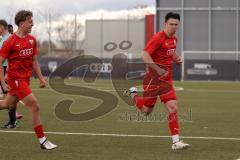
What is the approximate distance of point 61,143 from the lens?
37.6 feet

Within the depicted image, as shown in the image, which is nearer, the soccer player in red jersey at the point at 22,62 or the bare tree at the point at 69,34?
the soccer player in red jersey at the point at 22,62

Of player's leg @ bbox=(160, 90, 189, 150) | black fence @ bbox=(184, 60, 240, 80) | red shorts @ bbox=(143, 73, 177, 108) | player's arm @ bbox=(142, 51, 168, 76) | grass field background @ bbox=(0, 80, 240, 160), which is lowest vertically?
black fence @ bbox=(184, 60, 240, 80)

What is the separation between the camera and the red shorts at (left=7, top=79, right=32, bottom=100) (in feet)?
34.5

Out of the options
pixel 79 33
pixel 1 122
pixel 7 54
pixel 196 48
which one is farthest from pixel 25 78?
pixel 79 33

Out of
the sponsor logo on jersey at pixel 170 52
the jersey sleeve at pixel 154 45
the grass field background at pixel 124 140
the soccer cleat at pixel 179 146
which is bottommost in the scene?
the grass field background at pixel 124 140

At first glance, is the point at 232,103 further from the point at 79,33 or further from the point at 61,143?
the point at 79,33

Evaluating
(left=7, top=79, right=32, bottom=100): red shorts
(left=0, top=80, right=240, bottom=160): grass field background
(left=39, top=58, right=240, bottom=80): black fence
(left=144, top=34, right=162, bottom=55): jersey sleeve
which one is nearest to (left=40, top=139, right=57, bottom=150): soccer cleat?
(left=0, top=80, right=240, bottom=160): grass field background

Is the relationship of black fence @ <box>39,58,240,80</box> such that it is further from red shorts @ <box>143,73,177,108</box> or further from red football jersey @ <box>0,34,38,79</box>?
red football jersey @ <box>0,34,38,79</box>

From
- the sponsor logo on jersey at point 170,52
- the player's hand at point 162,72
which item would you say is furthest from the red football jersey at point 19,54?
the sponsor logo on jersey at point 170,52

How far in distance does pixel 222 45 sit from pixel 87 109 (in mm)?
42594

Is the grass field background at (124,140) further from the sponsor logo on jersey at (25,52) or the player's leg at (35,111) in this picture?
the sponsor logo on jersey at (25,52)

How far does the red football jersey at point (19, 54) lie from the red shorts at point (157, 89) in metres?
2.08

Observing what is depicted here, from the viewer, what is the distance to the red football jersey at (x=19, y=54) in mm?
10469

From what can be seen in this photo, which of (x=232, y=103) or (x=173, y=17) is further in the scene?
A: (x=232, y=103)
